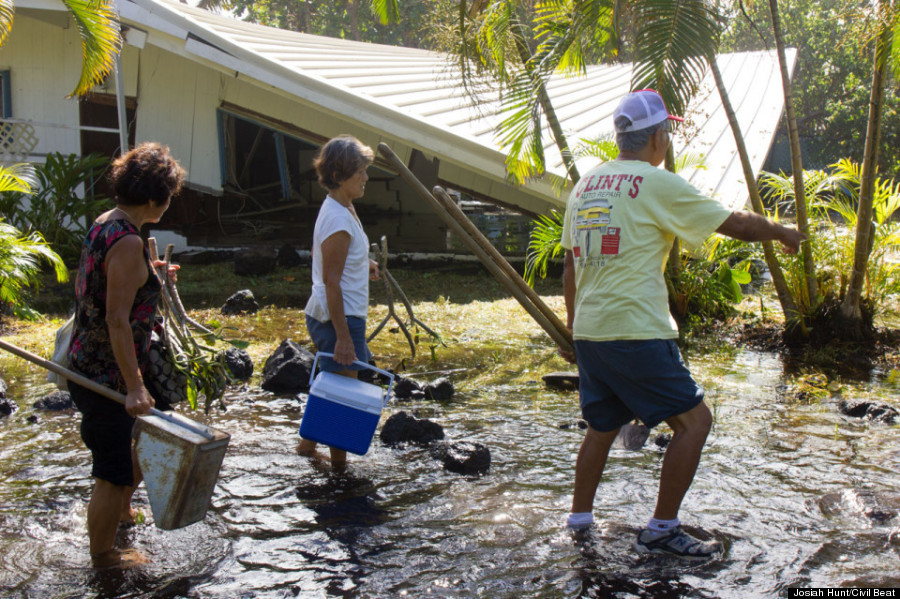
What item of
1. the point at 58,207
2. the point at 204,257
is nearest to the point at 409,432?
the point at 204,257

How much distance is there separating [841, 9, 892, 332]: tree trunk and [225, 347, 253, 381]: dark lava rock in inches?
212

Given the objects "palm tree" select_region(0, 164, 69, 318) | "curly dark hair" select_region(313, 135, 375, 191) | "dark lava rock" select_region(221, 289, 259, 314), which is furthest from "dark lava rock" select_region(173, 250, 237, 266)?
"curly dark hair" select_region(313, 135, 375, 191)

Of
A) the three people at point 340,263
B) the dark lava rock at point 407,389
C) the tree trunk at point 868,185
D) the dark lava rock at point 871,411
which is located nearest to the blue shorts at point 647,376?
the three people at point 340,263

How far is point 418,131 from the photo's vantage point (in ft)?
37.3

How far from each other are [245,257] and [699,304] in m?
6.14

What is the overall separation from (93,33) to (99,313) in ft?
20.3

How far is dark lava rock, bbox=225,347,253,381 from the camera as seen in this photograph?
6902 mm

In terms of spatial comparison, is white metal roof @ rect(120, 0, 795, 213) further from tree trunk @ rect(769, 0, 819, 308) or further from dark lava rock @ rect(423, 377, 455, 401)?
dark lava rock @ rect(423, 377, 455, 401)

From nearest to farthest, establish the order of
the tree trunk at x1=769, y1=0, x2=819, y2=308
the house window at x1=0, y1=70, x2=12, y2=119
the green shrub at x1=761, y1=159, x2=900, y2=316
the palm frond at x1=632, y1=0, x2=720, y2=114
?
the palm frond at x1=632, y1=0, x2=720, y2=114
the tree trunk at x1=769, y1=0, x2=819, y2=308
the green shrub at x1=761, y1=159, x2=900, y2=316
the house window at x1=0, y1=70, x2=12, y2=119

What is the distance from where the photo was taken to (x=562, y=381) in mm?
6805

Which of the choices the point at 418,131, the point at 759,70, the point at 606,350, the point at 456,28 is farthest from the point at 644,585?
the point at 759,70

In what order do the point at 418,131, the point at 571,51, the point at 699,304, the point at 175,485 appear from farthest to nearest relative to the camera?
the point at 418,131, the point at 699,304, the point at 571,51, the point at 175,485

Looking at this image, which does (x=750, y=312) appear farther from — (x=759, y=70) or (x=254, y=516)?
(x=759, y=70)

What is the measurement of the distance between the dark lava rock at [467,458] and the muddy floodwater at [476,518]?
0.08 meters
